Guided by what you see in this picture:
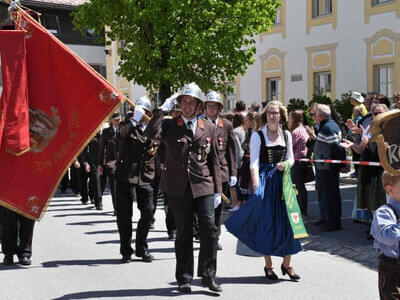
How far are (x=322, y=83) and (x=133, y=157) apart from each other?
53.8ft

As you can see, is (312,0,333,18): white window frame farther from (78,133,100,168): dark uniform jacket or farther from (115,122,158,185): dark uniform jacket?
(115,122,158,185): dark uniform jacket

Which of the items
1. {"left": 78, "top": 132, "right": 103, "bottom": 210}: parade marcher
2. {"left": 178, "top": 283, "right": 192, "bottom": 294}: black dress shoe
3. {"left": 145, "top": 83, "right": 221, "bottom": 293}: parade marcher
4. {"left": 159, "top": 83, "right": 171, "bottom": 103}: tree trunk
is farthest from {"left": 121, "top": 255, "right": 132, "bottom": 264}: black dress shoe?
{"left": 159, "top": 83, "right": 171, "bottom": 103}: tree trunk

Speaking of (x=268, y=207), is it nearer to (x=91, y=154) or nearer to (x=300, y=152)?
(x=300, y=152)

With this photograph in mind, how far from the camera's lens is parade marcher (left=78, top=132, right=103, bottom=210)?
12742 millimetres

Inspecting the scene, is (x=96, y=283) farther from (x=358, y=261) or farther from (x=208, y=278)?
(x=358, y=261)

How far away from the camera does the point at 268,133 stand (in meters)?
6.69

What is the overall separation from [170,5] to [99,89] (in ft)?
35.8

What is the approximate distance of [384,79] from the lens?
2053 cm

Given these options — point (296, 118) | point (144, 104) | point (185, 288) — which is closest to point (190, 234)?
point (185, 288)

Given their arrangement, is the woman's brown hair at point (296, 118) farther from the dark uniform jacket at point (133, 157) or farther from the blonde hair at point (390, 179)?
the blonde hair at point (390, 179)

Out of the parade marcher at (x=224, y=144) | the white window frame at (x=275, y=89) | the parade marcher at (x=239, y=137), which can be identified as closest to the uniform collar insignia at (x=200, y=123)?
the parade marcher at (x=224, y=144)

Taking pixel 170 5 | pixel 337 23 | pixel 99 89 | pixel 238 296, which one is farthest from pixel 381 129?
pixel 337 23

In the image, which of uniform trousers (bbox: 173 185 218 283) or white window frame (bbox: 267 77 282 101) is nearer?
uniform trousers (bbox: 173 185 218 283)

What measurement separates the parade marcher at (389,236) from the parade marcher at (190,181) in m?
2.48
